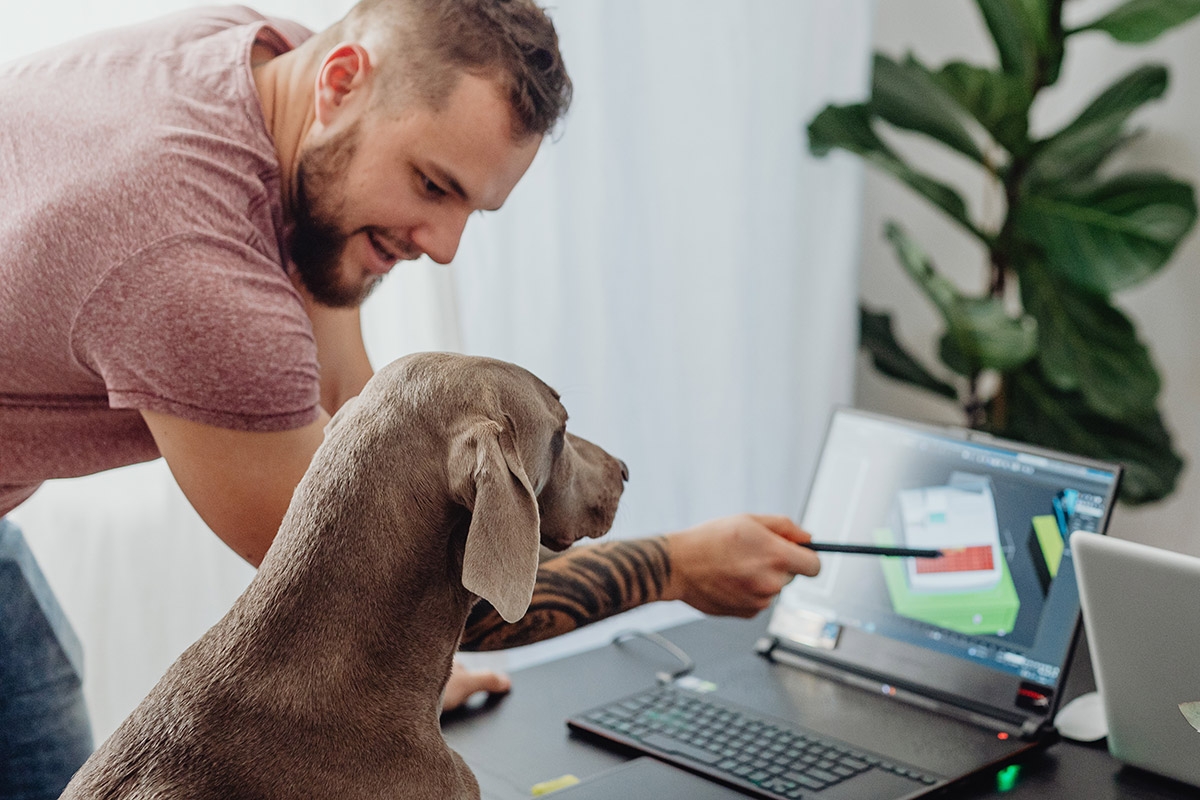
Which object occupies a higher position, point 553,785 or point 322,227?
point 322,227

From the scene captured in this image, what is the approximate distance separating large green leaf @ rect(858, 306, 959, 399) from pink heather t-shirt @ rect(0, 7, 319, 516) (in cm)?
189

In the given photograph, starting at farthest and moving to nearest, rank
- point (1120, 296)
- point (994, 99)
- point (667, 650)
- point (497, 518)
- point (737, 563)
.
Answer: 1. point (1120, 296)
2. point (994, 99)
3. point (667, 650)
4. point (737, 563)
5. point (497, 518)

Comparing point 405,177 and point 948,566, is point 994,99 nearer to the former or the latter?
point 948,566

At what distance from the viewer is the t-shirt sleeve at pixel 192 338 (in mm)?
1028

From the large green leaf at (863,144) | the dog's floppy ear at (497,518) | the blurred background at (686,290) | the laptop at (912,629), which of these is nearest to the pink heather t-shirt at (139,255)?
the dog's floppy ear at (497,518)

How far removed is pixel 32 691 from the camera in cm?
140

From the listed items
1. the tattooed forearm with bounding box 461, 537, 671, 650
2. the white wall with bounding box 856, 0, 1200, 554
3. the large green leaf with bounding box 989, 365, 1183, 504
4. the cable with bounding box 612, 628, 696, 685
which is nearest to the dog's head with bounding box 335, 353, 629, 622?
the tattooed forearm with bounding box 461, 537, 671, 650

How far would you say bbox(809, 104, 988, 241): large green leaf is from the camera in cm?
252

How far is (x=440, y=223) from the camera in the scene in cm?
128

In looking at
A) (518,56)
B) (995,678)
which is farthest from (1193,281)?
(518,56)

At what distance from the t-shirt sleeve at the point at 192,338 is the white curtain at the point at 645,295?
84 cm

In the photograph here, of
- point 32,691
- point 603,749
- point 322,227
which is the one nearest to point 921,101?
point 322,227

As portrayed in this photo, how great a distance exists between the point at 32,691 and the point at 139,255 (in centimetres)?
67

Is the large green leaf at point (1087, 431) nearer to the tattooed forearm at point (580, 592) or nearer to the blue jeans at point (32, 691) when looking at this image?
the tattooed forearm at point (580, 592)
